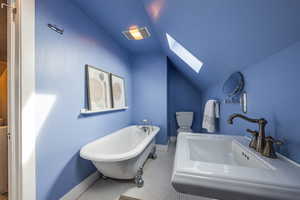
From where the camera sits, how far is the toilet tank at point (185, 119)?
3.56m

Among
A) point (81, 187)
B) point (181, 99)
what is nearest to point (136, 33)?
point (181, 99)

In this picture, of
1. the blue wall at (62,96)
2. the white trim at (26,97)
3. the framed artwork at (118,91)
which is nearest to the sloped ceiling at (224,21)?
the blue wall at (62,96)

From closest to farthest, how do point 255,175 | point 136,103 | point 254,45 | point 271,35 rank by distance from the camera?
point 255,175 → point 271,35 → point 254,45 → point 136,103

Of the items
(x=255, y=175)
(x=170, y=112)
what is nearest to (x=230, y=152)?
(x=255, y=175)

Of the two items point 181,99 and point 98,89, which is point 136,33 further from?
point 181,99

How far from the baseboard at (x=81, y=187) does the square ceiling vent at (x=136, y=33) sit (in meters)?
2.42

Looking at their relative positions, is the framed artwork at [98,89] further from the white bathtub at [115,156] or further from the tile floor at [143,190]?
the tile floor at [143,190]

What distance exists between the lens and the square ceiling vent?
2.09 metres

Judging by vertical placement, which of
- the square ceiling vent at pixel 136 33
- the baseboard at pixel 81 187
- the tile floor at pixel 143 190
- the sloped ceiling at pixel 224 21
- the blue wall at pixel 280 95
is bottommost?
the tile floor at pixel 143 190

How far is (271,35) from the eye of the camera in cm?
80

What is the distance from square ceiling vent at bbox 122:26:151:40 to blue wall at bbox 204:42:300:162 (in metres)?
1.73

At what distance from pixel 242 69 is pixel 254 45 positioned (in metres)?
0.40

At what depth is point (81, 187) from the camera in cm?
158

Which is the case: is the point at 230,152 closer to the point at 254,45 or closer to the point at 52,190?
the point at 254,45
